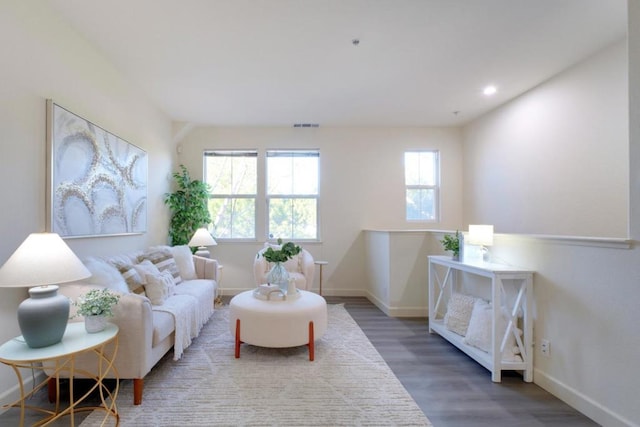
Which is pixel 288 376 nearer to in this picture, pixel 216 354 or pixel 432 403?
pixel 216 354

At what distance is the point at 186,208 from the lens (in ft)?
15.0

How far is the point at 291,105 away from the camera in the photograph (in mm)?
4035

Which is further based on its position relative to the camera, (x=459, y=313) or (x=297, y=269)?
(x=297, y=269)

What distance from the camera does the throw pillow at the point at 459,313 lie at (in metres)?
2.85

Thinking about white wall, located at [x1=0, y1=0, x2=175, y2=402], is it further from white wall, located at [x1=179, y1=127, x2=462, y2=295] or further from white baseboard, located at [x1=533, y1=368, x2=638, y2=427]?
white baseboard, located at [x1=533, y1=368, x2=638, y2=427]

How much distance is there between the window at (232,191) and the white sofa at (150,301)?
118cm

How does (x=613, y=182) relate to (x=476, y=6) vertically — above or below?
below

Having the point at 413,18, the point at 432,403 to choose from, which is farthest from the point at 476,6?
the point at 432,403

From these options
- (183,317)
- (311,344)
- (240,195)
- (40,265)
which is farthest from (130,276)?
(240,195)

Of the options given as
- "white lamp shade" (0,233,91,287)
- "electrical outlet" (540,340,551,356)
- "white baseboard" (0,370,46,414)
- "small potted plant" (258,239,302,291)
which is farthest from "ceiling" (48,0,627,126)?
"white baseboard" (0,370,46,414)

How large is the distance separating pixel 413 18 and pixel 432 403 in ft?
9.48

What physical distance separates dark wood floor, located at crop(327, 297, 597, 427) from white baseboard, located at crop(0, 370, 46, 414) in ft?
8.73

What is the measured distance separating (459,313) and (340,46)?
2.81 meters

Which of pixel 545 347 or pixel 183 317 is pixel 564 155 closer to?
pixel 545 347
